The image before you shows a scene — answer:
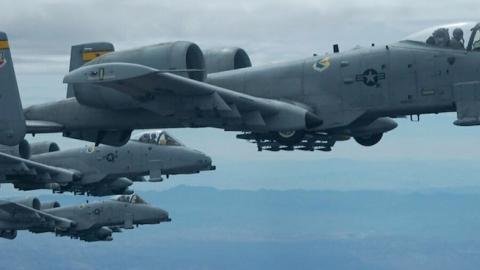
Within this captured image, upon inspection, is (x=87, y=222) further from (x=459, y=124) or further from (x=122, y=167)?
(x=459, y=124)

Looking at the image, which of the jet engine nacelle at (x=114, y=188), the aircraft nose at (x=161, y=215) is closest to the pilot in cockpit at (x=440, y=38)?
the jet engine nacelle at (x=114, y=188)

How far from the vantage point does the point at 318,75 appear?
105ft

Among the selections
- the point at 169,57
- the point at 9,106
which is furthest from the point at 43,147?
the point at 169,57

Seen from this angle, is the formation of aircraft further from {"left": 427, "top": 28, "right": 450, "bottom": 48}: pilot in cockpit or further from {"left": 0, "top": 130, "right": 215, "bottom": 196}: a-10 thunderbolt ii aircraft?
{"left": 0, "top": 130, "right": 215, "bottom": 196}: a-10 thunderbolt ii aircraft

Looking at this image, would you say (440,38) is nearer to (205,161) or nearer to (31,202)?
(205,161)

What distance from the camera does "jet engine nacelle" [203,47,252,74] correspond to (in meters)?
35.3

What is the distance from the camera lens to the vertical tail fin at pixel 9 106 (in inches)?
1417

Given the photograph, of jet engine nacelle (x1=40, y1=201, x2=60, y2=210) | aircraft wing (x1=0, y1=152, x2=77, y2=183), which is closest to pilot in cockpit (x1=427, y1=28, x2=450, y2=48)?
aircraft wing (x1=0, y1=152, x2=77, y2=183)

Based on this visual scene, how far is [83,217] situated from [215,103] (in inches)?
1519

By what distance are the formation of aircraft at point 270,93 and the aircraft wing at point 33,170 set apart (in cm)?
2241

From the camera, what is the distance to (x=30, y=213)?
225 feet

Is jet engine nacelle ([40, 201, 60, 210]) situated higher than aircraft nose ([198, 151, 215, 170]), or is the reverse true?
aircraft nose ([198, 151, 215, 170])

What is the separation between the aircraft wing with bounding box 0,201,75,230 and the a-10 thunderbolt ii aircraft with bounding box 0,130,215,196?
392 cm

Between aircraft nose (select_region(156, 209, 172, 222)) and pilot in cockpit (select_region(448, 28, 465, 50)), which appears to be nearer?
pilot in cockpit (select_region(448, 28, 465, 50))
